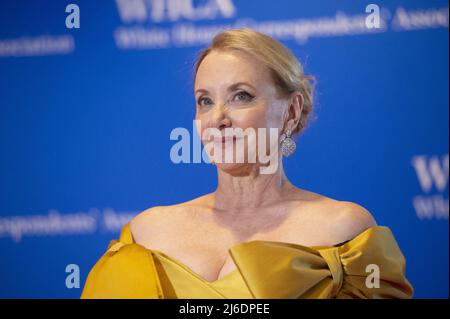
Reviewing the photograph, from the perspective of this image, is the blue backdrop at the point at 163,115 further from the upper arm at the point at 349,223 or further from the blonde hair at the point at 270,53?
the upper arm at the point at 349,223

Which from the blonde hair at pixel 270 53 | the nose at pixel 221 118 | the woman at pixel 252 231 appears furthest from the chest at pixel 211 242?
the blonde hair at pixel 270 53

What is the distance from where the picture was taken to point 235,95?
2.20m

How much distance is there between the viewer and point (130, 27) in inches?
113

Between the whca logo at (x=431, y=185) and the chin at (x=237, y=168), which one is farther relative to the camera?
the whca logo at (x=431, y=185)

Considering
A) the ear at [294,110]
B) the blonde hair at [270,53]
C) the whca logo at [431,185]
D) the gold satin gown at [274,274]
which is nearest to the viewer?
the gold satin gown at [274,274]

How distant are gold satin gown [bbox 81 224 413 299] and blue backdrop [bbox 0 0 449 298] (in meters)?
0.68

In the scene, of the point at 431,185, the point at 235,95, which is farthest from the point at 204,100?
the point at 431,185

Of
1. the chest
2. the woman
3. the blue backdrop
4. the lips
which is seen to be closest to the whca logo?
the blue backdrop

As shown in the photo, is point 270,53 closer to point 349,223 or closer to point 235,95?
point 235,95

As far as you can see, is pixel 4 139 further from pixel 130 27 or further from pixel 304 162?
pixel 304 162

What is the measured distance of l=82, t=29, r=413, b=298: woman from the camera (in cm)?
200

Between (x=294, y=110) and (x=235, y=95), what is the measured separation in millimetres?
251

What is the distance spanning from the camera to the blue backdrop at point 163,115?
2.74m
